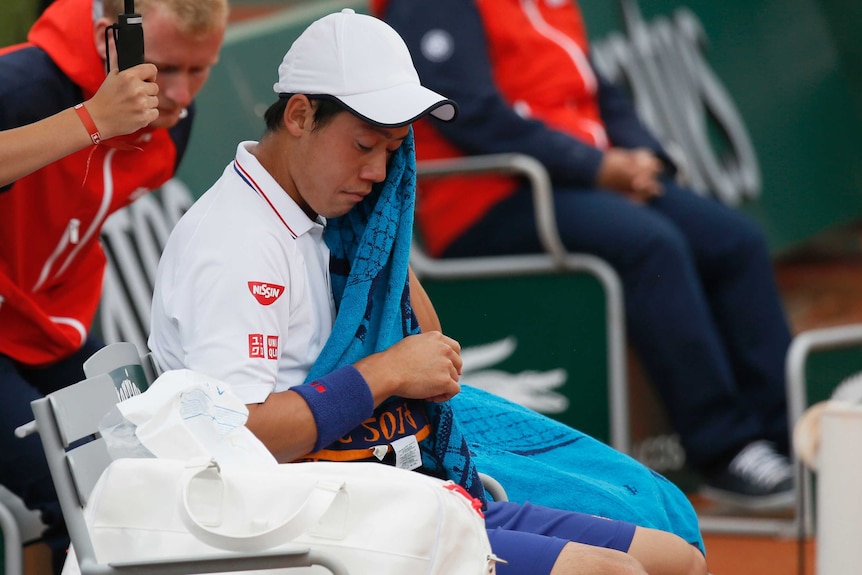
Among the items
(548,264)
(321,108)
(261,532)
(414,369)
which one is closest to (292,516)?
(261,532)

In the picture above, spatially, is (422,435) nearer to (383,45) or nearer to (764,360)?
(383,45)

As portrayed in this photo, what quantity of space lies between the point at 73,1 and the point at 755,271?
2662mm

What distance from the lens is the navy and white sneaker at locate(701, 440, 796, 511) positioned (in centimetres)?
421

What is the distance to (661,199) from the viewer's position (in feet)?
15.2

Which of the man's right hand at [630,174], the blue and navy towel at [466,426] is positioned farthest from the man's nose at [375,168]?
the man's right hand at [630,174]

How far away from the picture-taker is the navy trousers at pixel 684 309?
168 inches

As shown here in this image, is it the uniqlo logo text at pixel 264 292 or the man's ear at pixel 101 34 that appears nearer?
the uniqlo logo text at pixel 264 292

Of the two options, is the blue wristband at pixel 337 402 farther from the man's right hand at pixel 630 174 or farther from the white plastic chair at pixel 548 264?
the man's right hand at pixel 630 174

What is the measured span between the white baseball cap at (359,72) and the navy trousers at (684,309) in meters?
2.10

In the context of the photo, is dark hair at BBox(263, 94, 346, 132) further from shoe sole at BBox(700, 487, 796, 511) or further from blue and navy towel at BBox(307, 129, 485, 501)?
shoe sole at BBox(700, 487, 796, 511)

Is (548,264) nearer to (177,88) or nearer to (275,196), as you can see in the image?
(177,88)

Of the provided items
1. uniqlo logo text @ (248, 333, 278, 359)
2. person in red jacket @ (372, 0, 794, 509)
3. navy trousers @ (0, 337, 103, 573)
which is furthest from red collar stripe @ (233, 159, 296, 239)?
person in red jacket @ (372, 0, 794, 509)

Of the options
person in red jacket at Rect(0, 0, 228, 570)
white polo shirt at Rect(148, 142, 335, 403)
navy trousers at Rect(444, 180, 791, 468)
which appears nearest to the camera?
white polo shirt at Rect(148, 142, 335, 403)

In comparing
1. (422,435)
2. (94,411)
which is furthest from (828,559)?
(94,411)
